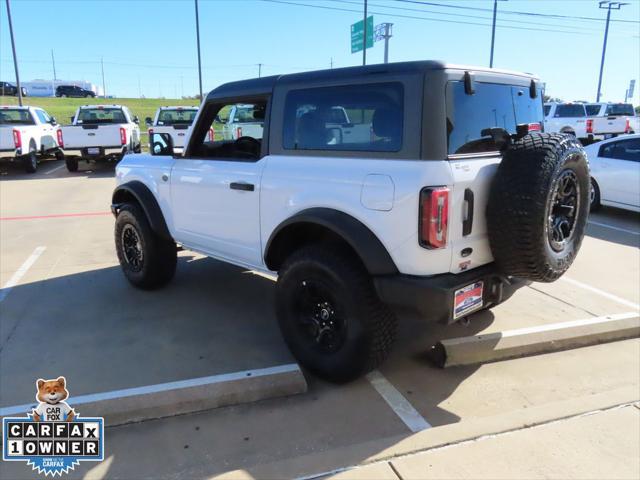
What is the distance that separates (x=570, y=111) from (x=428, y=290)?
66.7ft

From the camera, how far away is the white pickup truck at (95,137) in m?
13.7

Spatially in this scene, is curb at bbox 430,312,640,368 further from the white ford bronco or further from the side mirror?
the side mirror

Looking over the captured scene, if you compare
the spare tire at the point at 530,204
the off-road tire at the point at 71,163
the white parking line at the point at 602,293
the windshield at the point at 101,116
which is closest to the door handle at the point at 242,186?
the spare tire at the point at 530,204

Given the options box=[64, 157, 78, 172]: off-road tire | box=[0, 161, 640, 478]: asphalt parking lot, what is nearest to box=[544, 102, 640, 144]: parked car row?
box=[0, 161, 640, 478]: asphalt parking lot

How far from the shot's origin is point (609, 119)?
19.4m

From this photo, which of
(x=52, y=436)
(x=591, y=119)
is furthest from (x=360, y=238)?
Result: (x=591, y=119)

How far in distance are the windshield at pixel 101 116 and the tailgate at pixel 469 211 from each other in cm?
1408

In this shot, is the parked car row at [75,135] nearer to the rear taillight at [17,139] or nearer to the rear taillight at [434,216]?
the rear taillight at [17,139]

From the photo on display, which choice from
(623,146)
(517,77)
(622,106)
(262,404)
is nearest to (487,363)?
(262,404)

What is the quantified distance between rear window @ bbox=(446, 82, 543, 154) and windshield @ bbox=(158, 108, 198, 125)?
43.2 ft

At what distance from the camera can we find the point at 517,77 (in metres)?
3.47

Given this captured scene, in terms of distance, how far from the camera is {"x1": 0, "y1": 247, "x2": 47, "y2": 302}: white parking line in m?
5.01

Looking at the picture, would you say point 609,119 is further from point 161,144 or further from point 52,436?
point 52,436

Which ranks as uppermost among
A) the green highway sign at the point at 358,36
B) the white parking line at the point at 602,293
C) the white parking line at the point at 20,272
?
the green highway sign at the point at 358,36
